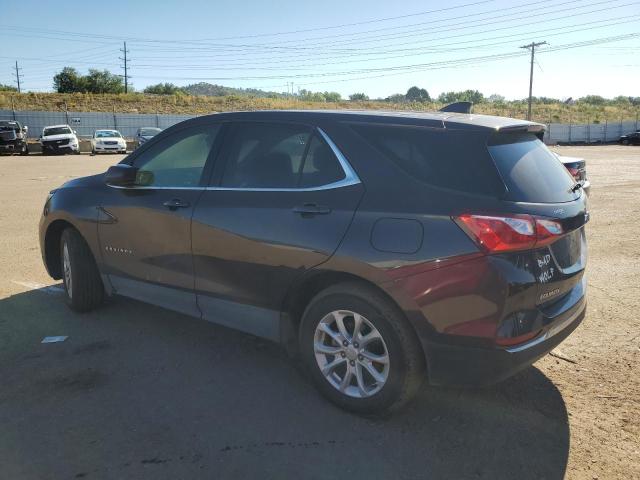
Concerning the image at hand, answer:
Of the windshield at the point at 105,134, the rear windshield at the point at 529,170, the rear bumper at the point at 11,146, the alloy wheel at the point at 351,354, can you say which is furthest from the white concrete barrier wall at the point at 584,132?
the alloy wheel at the point at 351,354

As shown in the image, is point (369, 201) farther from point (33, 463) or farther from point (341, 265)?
point (33, 463)

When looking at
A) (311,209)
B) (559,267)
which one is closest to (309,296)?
(311,209)

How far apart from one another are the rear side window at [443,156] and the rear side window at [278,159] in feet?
1.13

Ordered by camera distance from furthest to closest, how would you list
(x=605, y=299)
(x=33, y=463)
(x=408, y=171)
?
(x=605, y=299), (x=408, y=171), (x=33, y=463)

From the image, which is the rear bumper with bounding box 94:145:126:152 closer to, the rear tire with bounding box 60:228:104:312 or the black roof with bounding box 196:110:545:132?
the rear tire with bounding box 60:228:104:312

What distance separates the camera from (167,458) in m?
2.85

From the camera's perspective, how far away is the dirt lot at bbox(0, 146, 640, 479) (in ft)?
9.17

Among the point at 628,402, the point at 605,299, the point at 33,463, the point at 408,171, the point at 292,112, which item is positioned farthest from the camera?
the point at 605,299

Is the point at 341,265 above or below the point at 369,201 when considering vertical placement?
below

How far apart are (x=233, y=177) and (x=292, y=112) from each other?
23.2 inches

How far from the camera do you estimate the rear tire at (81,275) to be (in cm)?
481

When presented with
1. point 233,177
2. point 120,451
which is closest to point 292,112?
point 233,177

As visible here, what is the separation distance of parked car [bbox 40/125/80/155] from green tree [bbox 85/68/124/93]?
5365 centimetres

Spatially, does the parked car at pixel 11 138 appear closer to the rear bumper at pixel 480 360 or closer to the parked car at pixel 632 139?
the rear bumper at pixel 480 360
